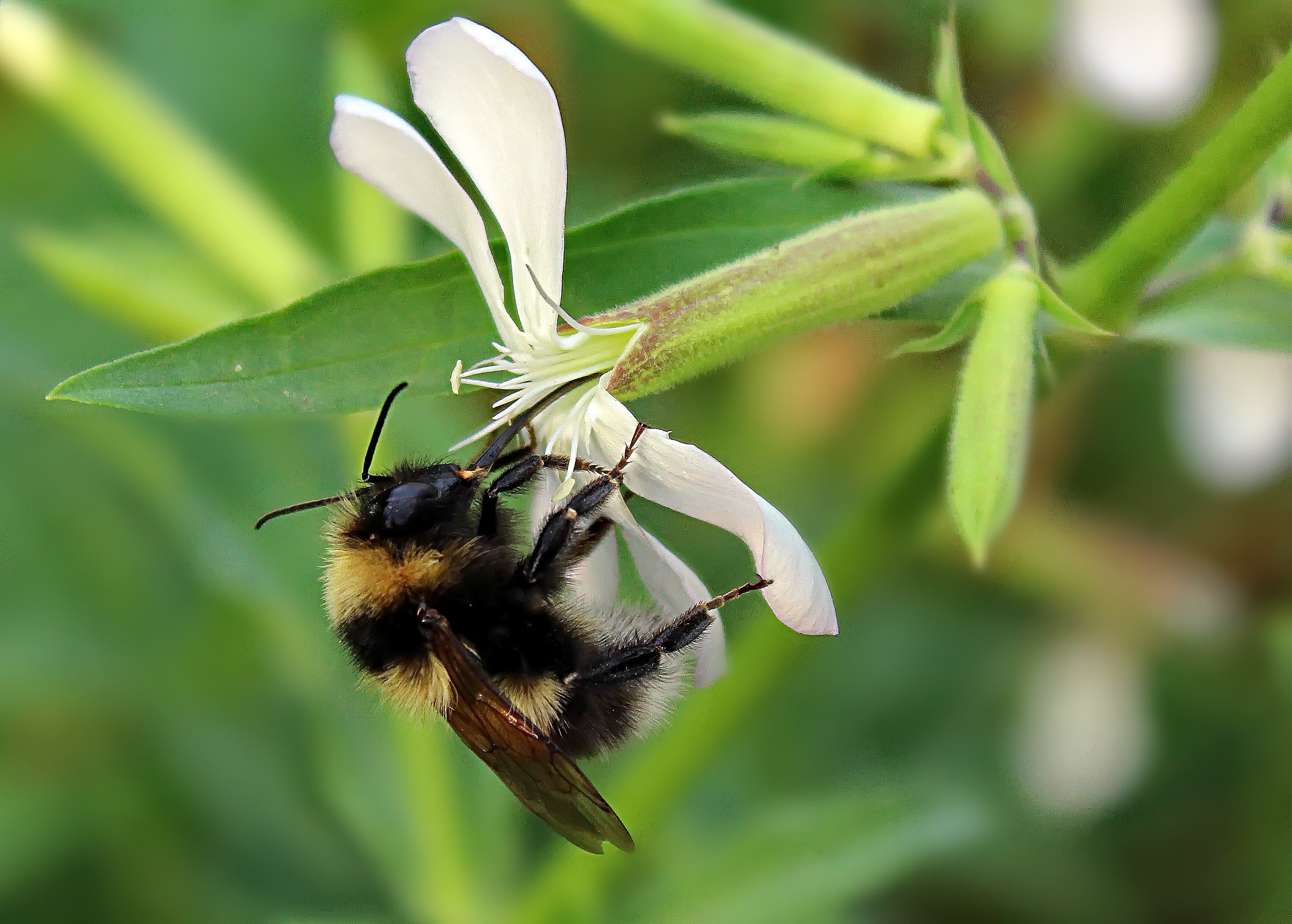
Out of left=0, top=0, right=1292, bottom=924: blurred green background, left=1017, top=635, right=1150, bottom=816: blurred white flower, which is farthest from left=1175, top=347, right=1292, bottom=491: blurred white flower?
left=1017, top=635, right=1150, bottom=816: blurred white flower

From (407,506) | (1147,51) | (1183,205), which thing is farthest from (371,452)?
(1147,51)

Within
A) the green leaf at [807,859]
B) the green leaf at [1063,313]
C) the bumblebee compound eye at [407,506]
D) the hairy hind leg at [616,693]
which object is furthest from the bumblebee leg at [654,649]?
the green leaf at [807,859]

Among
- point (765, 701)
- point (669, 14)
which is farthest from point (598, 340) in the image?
point (765, 701)

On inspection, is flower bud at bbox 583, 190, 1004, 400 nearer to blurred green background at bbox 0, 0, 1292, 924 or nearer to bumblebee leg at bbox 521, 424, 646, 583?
bumblebee leg at bbox 521, 424, 646, 583

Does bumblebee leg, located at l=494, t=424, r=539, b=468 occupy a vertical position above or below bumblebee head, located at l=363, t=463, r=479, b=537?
above

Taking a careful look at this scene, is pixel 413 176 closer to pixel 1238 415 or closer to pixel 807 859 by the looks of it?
pixel 807 859

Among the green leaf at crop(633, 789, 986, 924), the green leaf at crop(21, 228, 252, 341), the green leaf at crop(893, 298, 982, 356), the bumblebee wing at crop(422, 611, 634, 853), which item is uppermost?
the green leaf at crop(21, 228, 252, 341)
